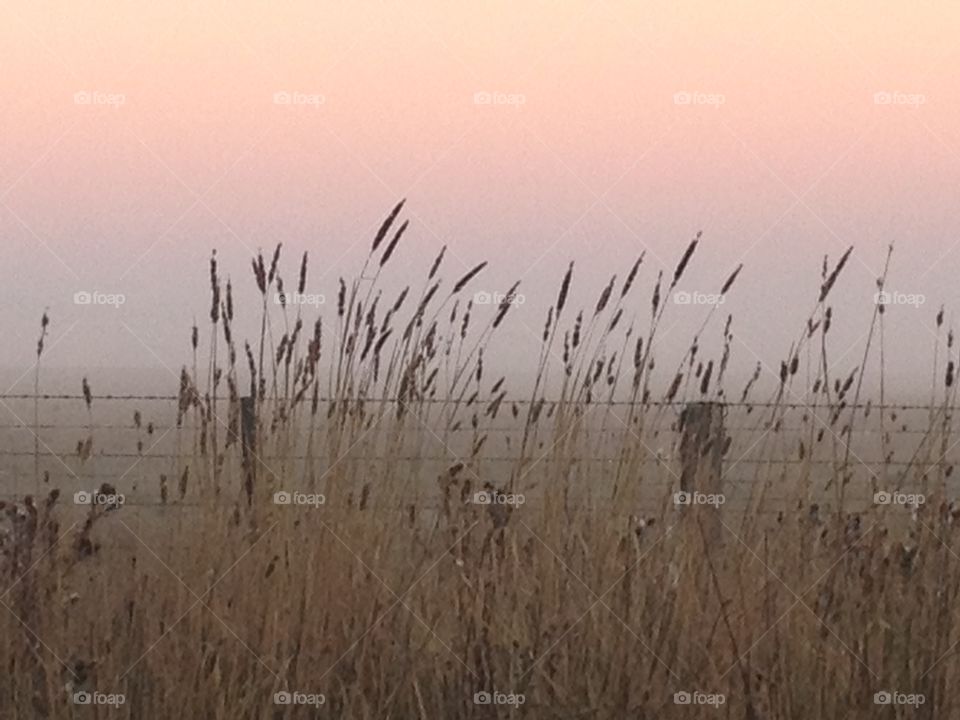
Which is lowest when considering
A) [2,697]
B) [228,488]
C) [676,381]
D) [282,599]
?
[2,697]

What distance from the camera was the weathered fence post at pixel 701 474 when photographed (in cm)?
363

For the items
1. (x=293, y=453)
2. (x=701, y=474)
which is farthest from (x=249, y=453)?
(x=701, y=474)

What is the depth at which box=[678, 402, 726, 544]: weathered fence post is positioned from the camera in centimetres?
363

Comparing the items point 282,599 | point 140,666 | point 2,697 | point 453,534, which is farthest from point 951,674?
point 2,697

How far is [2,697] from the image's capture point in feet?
11.3

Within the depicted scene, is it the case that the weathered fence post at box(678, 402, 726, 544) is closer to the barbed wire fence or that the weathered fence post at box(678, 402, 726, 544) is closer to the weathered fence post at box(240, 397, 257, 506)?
the barbed wire fence

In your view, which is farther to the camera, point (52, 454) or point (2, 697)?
point (52, 454)

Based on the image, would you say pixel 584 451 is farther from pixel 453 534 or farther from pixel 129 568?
pixel 129 568

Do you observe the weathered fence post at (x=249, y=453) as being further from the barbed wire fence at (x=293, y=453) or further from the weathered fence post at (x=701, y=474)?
the weathered fence post at (x=701, y=474)

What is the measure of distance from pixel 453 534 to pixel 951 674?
111 centimetres

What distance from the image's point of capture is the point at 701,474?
3686 mm

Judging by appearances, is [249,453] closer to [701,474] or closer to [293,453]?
[293,453]

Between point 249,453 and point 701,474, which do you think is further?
point 701,474

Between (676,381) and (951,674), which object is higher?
(676,381)
